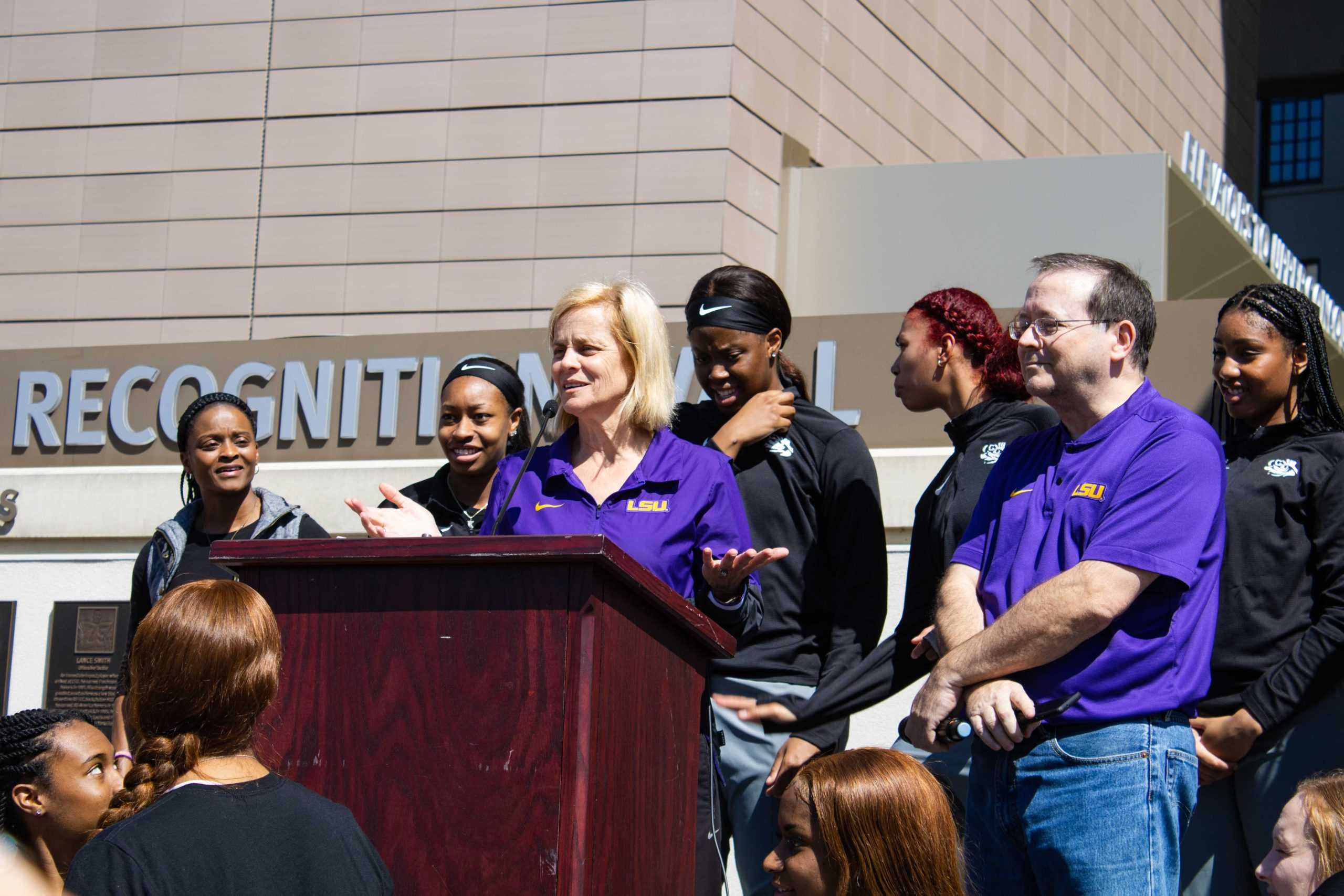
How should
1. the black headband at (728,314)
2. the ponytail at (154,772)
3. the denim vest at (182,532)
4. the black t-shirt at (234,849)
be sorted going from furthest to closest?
the denim vest at (182,532) → the black headband at (728,314) → the ponytail at (154,772) → the black t-shirt at (234,849)

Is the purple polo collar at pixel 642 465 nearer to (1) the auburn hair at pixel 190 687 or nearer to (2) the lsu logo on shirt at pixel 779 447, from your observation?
(2) the lsu logo on shirt at pixel 779 447

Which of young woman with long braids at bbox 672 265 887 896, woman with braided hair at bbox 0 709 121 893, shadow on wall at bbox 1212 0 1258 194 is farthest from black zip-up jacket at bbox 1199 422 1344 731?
shadow on wall at bbox 1212 0 1258 194

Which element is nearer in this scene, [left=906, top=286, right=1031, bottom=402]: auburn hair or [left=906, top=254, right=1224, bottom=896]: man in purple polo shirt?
[left=906, top=254, right=1224, bottom=896]: man in purple polo shirt

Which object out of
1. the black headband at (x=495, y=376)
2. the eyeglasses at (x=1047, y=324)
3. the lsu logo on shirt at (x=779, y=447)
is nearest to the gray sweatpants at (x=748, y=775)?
the lsu logo on shirt at (x=779, y=447)

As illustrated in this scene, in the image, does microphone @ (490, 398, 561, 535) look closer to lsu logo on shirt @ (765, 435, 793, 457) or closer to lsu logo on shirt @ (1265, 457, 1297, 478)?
Answer: lsu logo on shirt @ (765, 435, 793, 457)

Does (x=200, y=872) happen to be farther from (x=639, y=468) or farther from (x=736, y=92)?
(x=736, y=92)

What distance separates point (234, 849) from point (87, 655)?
6.72 metres

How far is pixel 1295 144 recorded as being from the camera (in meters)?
30.8

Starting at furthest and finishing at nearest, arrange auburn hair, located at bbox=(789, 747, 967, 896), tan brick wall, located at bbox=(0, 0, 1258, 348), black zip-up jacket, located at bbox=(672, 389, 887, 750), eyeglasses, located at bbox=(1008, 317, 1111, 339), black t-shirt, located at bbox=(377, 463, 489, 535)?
tan brick wall, located at bbox=(0, 0, 1258, 348)
black t-shirt, located at bbox=(377, 463, 489, 535)
black zip-up jacket, located at bbox=(672, 389, 887, 750)
eyeglasses, located at bbox=(1008, 317, 1111, 339)
auburn hair, located at bbox=(789, 747, 967, 896)

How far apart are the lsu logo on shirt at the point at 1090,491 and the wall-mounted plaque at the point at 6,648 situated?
6.94m

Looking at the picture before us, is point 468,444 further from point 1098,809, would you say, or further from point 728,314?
point 1098,809

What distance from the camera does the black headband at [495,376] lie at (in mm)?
5262

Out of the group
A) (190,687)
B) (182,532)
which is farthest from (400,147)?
(190,687)

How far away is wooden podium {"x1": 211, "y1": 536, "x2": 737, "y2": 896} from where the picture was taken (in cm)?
259
